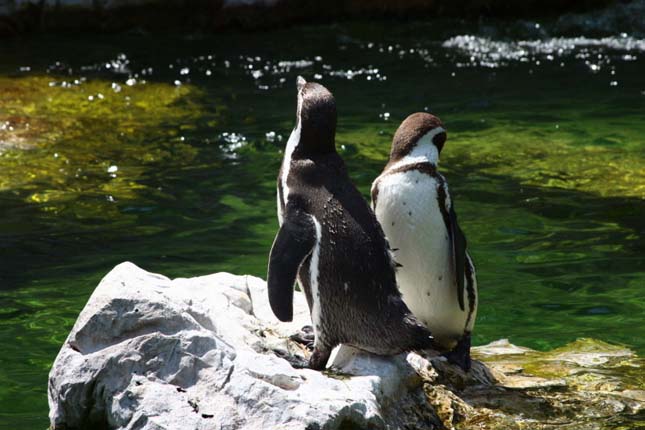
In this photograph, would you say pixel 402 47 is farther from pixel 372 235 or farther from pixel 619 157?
pixel 372 235

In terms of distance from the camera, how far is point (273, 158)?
A: 10086 millimetres

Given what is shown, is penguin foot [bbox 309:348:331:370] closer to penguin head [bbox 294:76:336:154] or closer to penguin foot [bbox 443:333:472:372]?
penguin foot [bbox 443:333:472:372]

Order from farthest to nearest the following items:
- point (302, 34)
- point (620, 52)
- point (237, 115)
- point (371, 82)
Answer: point (302, 34) < point (620, 52) < point (371, 82) < point (237, 115)

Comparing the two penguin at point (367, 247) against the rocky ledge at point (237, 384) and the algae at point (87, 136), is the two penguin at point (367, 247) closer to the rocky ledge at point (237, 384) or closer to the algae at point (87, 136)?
the rocky ledge at point (237, 384)

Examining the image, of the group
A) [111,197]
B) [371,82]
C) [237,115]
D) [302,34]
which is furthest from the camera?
[302,34]

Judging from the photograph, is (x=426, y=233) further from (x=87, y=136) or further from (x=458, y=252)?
(x=87, y=136)

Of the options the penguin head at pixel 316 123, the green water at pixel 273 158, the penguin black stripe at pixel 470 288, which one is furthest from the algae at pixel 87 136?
the penguin head at pixel 316 123

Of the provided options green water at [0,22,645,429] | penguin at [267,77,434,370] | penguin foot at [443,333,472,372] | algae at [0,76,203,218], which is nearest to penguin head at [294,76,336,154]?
penguin at [267,77,434,370]

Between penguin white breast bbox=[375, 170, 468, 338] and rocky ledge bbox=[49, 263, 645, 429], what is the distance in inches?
14.5

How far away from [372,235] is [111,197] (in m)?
5.07

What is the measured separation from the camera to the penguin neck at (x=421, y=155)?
470 centimetres

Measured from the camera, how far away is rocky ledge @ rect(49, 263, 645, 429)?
138 inches

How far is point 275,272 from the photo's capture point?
159 inches

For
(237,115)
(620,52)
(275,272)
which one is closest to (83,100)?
(237,115)
